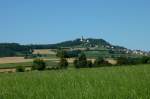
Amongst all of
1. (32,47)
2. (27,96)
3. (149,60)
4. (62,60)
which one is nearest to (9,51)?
(32,47)

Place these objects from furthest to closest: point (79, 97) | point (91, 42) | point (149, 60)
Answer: point (91, 42) < point (149, 60) < point (79, 97)

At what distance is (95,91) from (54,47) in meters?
111

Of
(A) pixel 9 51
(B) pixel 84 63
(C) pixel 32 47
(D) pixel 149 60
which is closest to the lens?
(D) pixel 149 60

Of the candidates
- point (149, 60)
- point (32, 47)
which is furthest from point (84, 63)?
point (32, 47)

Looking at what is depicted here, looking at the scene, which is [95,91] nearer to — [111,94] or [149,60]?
[111,94]

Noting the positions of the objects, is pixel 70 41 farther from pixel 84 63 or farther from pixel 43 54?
pixel 84 63

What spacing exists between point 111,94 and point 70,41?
451 feet

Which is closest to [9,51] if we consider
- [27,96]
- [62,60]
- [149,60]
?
[62,60]

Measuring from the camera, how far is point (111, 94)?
10.8 m

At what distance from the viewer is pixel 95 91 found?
38.2ft

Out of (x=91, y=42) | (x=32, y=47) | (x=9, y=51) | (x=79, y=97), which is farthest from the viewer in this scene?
(x=91, y=42)

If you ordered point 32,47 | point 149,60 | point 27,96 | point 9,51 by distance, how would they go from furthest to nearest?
point 32,47 < point 9,51 < point 149,60 < point 27,96

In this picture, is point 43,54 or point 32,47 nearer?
point 43,54

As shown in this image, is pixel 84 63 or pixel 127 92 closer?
pixel 127 92
